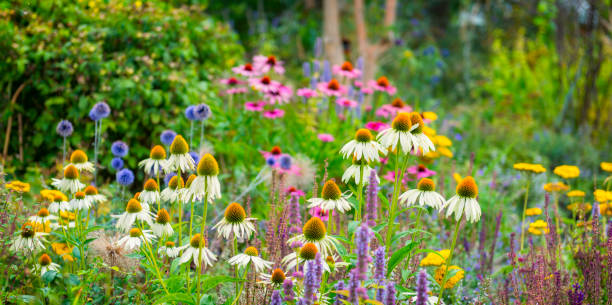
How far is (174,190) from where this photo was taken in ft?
6.76

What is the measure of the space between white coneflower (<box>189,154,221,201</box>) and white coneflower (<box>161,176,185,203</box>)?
0.84 feet

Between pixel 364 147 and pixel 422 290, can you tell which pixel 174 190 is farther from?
pixel 422 290

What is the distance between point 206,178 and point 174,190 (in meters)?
0.49

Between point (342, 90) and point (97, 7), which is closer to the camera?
point (342, 90)

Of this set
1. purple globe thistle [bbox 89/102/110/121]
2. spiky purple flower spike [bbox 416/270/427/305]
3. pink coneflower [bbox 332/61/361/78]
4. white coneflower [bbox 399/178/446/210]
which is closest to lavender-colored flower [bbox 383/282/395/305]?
spiky purple flower spike [bbox 416/270/427/305]

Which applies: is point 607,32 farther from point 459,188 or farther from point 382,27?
point 459,188

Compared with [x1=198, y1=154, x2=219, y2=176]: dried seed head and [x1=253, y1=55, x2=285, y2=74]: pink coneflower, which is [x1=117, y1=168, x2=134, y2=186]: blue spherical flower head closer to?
[x1=198, y1=154, x2=219, y2=176]: dried seed head

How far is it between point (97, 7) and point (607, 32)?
592 cm

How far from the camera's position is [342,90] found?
13.2 ft

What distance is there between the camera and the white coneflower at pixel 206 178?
160 centimetres

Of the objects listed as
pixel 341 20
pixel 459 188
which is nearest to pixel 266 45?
pixel 341 20

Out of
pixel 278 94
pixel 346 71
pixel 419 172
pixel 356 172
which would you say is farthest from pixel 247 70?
pixel 356 172

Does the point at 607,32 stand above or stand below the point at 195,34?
above

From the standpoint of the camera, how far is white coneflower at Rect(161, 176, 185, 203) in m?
1.93
